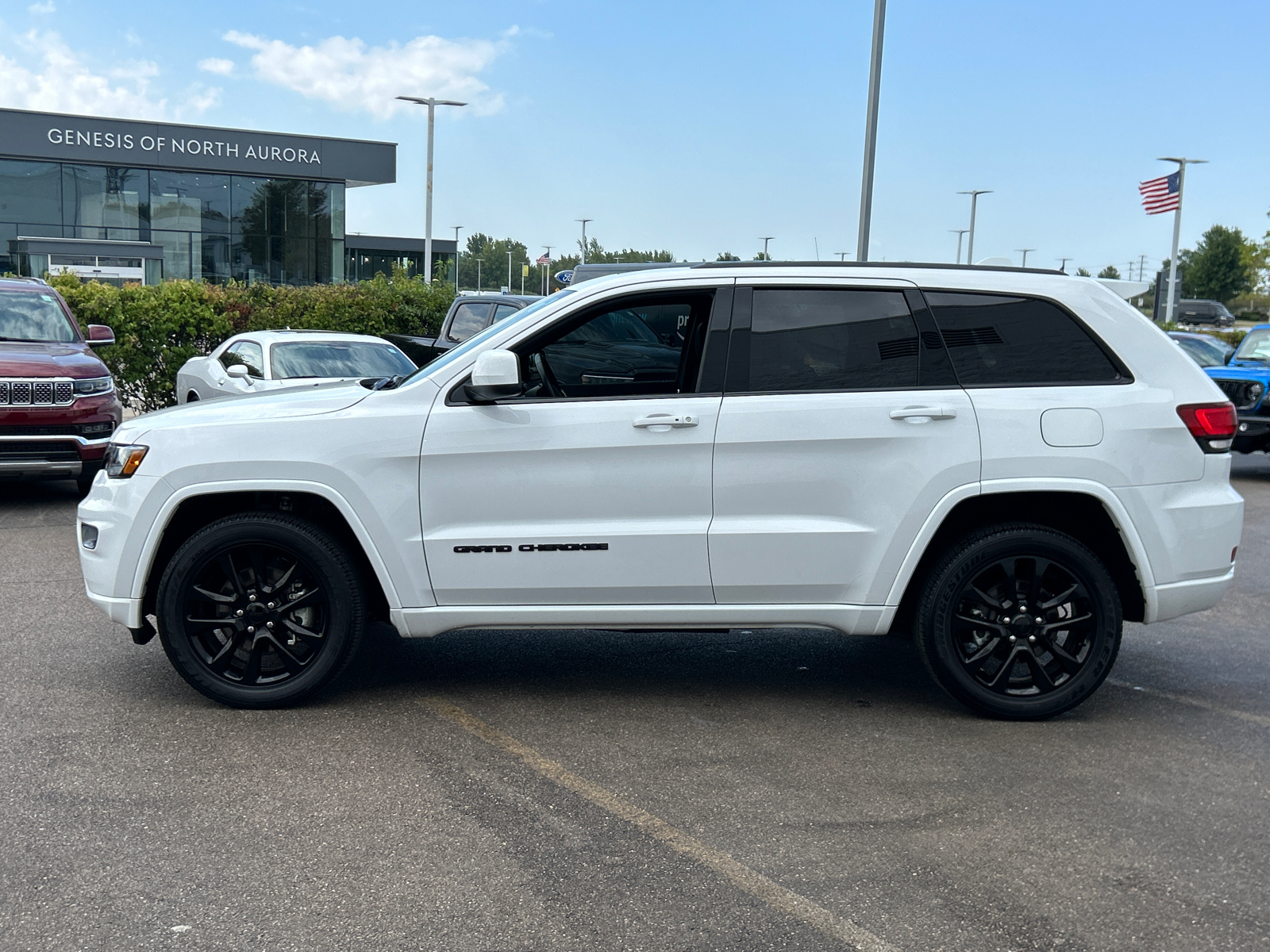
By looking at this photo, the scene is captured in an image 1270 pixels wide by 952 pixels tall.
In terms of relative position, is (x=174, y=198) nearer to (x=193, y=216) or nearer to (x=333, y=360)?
(x=193, y=216)

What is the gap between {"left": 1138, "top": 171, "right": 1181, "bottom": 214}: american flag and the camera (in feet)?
123

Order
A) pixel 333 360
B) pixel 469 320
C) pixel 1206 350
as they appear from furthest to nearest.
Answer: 1. pixel 1206 350
2. pixel 469 320
3. pixel 333 360

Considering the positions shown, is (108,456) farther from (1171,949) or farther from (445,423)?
(1171,949)

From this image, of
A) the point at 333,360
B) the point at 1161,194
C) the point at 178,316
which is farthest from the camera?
the point at 1161,194

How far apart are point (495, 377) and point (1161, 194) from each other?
38031 mm

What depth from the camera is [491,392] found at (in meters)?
4.94

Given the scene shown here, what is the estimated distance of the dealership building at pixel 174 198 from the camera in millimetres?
41406

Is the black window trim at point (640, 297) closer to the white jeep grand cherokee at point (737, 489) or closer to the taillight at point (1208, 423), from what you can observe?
the white jeep grand cherokee at point (737, 489)

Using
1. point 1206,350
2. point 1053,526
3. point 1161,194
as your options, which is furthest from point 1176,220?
point 1053,526

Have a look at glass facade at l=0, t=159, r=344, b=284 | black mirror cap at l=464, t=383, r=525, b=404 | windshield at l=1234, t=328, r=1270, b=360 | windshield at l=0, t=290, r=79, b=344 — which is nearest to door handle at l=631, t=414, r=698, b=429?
black mirror cap at l=464, t=383, r=525, b=404

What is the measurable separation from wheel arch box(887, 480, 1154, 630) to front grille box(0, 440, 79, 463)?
308 inches

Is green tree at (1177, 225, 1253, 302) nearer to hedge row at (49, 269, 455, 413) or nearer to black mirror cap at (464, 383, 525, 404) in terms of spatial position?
hedge row at (49, 269, 455, 413)

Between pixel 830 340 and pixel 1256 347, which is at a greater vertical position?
pixel 1256 347

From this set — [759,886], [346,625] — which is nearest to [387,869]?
[759,886]
